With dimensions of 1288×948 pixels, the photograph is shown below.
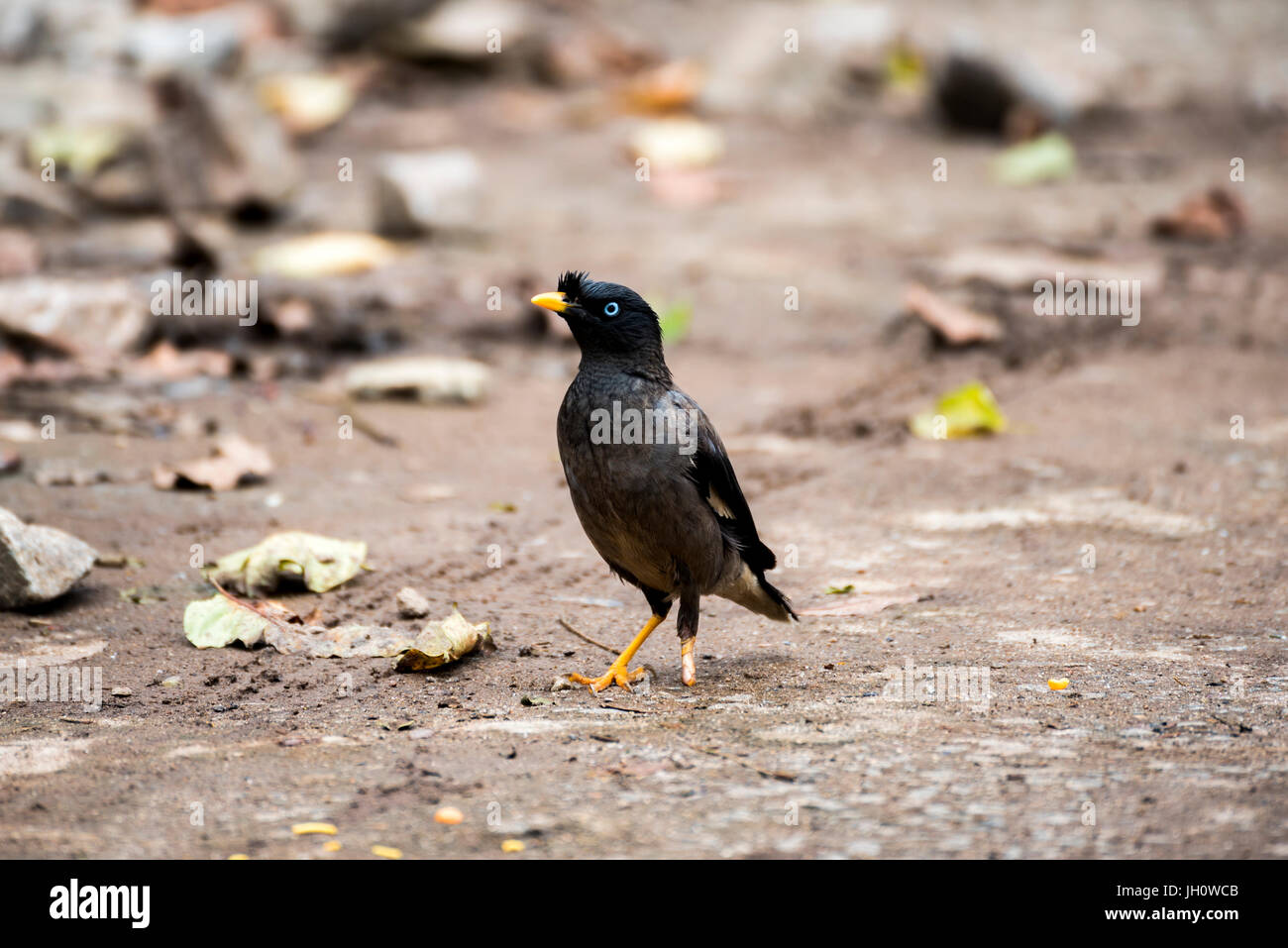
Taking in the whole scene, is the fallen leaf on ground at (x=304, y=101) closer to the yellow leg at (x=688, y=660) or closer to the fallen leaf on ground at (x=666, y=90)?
the fallen leaf on ground at (x=666, y=90)

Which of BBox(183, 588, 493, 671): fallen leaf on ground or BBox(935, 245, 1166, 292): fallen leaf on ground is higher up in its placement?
BBox(935, 245, 1166, 292): fallen leaf on ground

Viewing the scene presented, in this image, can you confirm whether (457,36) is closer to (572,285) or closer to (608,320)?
(572,285)

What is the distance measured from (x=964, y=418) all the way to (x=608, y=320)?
364 cm

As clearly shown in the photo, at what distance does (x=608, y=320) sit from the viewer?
494cm

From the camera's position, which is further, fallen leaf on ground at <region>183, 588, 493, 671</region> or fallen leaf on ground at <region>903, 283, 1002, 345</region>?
fallen leaf on ground at <region>903, 283, 1002, 345</region>

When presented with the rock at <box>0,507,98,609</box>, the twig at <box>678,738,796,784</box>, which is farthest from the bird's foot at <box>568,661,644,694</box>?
the rock at <box>0,507,98,609</box>

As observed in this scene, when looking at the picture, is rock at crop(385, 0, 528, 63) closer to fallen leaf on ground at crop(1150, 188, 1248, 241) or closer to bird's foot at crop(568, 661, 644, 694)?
fallen leaf on ground at crop(1150, 188, 1248, 241)

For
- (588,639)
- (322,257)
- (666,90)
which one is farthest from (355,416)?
(666,90)

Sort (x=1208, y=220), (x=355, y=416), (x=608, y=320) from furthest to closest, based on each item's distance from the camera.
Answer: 1. (x=1208, y=220)
2. (x=355, y=416)
3. (x=608, y=320)

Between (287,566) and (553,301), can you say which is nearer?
(553,301)

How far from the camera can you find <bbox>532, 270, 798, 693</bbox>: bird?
15.4ft

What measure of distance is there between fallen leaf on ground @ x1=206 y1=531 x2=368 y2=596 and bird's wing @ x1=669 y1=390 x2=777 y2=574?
1.65 m
